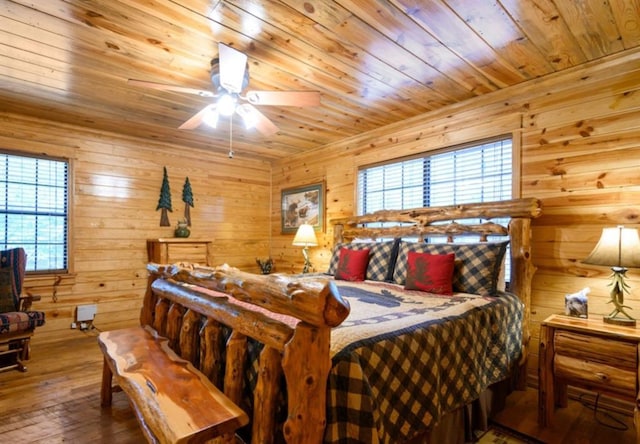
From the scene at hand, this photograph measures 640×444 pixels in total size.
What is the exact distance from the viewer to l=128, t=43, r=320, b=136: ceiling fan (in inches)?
76.7

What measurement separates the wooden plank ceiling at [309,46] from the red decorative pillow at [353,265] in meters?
1.42

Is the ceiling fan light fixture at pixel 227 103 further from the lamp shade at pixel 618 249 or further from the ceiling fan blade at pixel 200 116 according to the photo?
the lamp shade at pixel 618 249

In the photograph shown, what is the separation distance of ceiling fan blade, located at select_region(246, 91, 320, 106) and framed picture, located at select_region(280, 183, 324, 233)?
2.35 meters

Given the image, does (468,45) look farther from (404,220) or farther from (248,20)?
(404,220)

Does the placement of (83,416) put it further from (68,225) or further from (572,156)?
(572,156)

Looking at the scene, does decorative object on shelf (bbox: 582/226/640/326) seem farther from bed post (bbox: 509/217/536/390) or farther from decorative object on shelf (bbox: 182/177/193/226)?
decorative object on shelf (bbox: 182/177/193/226)

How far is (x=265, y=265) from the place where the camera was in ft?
16.5

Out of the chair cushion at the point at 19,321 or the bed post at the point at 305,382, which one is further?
the chair cushion at the point at 19,321

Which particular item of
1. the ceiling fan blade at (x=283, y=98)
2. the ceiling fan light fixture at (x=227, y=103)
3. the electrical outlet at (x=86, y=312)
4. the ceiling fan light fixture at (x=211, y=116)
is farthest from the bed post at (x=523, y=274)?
the electrical outlet at (x=86, y=312)

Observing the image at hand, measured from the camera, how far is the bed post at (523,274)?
2.59 meters

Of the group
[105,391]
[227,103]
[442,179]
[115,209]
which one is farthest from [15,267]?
[442,179]

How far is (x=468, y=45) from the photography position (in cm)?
221

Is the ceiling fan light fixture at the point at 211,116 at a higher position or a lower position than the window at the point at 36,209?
higher

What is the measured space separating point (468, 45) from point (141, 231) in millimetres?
4032
